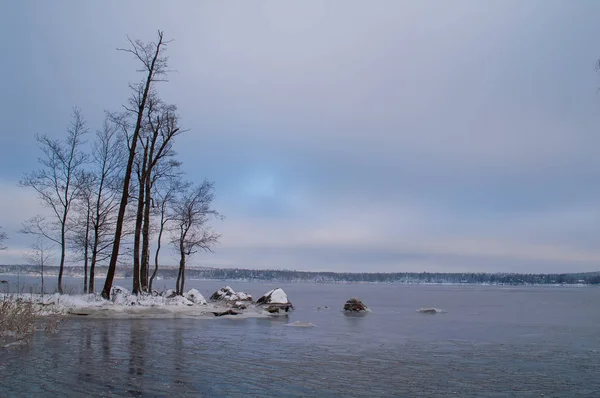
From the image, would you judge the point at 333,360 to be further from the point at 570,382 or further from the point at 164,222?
the point at 164,222

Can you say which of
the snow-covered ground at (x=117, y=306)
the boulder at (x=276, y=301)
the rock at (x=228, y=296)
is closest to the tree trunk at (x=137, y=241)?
the snow-covered ground at (x=117, y=306)

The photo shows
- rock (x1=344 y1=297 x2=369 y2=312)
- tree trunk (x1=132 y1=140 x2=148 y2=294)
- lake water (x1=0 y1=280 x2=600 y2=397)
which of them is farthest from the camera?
rock (x1=344 y1=297 x2=369 y2=312)

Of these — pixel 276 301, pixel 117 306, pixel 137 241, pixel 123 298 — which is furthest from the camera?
pixel 276 301

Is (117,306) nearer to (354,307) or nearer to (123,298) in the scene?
(123,298)

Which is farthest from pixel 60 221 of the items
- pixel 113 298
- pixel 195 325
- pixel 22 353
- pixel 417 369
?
pixel 417 369

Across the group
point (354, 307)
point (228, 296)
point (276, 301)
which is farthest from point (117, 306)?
point (228, 296)

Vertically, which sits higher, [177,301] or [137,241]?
[137,241]

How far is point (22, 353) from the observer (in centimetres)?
1266

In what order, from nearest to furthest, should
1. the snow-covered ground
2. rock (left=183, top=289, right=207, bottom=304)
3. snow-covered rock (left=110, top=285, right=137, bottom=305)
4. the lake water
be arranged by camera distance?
1. the lake water
2. the snow-covered ground
3. snow-covered rock (left=110, top=285, right=137, bottom=305)
4. rock (left=183, top=289, right=207, bottom=304)

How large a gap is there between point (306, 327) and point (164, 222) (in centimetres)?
1880

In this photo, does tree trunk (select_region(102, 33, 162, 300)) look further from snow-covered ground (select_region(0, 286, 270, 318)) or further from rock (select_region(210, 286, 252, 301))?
rock (select_region(210, 286, 252, 301))

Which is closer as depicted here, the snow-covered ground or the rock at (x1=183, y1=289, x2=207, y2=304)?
the snow-covered ground

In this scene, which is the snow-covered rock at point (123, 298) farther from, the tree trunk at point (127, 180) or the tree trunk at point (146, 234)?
the tree trunk at point (146, 234)

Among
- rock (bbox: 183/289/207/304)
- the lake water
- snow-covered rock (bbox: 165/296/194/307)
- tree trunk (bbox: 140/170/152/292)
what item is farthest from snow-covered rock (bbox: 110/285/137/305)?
rock (bbox: 183/289/207/304)
